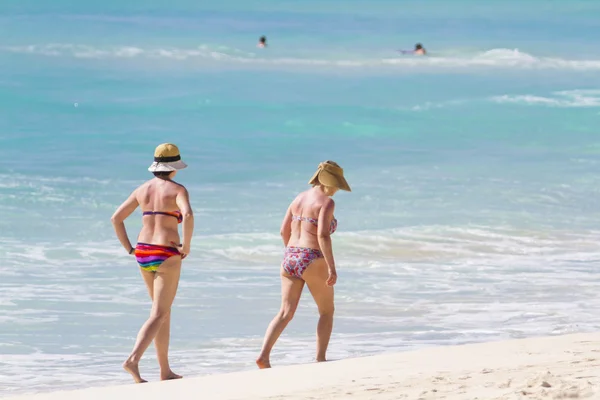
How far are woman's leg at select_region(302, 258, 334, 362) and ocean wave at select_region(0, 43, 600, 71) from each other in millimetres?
38969

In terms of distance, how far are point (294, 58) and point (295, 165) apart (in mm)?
16545

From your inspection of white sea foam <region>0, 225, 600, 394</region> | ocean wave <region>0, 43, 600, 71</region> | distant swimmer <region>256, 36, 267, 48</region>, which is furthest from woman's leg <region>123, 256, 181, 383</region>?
distant swimmer <region>256, 36, 267, 48</region>

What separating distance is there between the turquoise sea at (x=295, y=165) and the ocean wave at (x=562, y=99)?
111 mm

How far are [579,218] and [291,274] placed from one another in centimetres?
1394

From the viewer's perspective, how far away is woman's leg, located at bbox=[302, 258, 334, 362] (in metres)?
8.60

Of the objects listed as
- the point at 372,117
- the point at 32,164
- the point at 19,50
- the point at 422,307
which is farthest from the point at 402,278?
the point at 19,50

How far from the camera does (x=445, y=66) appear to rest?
4878 cm

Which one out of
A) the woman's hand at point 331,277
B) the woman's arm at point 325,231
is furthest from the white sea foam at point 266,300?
the woman's arm at point 325,231

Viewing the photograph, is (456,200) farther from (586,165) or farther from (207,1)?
(207,1)

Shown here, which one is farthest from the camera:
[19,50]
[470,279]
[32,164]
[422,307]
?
[19,50]

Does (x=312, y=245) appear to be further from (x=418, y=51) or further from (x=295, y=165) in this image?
(x=418, y=51)

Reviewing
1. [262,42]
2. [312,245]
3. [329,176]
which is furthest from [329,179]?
[262,42]

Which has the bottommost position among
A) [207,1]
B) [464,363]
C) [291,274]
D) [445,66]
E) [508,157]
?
Answer: [464,363]

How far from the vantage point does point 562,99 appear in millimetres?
44906
